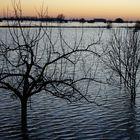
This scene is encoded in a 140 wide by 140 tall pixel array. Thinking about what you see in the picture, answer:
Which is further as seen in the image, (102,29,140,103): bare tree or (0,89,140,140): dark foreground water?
(102,29,140,103): bare tree

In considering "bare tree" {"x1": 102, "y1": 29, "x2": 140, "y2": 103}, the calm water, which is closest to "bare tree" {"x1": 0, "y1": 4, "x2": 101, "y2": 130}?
the calm water

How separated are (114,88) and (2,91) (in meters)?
7.30

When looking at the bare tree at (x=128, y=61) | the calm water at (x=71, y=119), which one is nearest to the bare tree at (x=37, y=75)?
the calm water at (x=71, y=119)

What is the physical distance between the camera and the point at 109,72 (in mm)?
32219

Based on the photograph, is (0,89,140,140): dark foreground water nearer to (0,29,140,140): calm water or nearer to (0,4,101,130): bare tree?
(0,29,140,140): calm water

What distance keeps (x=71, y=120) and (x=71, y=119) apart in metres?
0.17

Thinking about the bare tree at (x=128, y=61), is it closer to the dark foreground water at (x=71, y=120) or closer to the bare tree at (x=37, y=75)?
the dark foreground water at (x=71, y=120)

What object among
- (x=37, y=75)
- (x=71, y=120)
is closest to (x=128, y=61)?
(x=71, y=120)

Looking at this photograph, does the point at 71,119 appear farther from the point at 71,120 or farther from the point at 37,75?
the point at 37,75

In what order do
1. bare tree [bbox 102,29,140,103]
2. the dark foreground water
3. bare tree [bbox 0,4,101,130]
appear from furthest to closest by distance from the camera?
bare tree [bbox 102,29,140,103] < the dark foreground water < bare tree [bbox 0,4,101,130]

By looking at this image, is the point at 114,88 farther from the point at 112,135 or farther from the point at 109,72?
the point at 112,135

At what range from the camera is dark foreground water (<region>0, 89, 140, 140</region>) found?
49.9 ft

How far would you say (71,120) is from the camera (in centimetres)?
1738

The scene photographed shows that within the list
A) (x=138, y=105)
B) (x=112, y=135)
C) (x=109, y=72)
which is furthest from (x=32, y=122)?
(x=109, y=72)
